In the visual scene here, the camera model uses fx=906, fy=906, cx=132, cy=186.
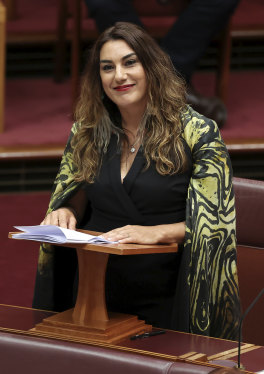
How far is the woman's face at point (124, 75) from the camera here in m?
1.52

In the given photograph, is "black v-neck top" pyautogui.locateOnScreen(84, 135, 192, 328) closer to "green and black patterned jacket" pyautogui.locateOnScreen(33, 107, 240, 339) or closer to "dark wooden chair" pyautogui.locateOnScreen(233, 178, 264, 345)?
"green and black patterned jacket" pyautogui.locateOnScreen(33, 107, 240, 339)

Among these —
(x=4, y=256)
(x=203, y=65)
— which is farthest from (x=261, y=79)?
(x=4, y=256)

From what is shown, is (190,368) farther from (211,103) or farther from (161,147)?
(211,103)

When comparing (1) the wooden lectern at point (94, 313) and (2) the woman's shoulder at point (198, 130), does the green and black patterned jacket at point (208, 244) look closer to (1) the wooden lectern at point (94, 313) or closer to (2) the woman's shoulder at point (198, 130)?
(2) the woman's shoulder at point (198, 130)

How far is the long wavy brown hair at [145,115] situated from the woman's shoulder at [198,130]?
12mm

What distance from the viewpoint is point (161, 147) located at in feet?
4.94

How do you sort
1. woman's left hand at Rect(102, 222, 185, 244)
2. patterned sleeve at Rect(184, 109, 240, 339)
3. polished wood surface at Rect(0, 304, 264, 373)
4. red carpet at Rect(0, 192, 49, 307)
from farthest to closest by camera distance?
red carpet at Rect(0, 192, 49, 307)
patterned sleeve at Rect(184, 109, 240, 339)
woman's left hand at Rect(102, 222, 185, 244)
polished wood surface at Rect(0, 304, 264, 373)

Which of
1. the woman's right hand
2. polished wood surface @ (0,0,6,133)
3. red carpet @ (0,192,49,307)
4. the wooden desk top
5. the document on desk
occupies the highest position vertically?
polished wood surface @ (0,0,6,133)

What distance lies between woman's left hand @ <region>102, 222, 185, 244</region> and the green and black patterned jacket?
0.02 meters

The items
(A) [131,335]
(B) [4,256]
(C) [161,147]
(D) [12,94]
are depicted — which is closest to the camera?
(A) [131,335]

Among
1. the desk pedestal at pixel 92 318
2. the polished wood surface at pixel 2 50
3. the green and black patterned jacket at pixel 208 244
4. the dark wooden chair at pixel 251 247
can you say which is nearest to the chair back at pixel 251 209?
the dark wooden chair at pixel 251 247

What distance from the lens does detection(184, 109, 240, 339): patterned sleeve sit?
149cm

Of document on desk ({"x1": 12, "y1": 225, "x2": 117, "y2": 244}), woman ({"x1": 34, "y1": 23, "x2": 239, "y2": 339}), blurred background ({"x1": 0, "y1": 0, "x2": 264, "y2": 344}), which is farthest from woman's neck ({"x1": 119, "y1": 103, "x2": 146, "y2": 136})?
blurred background ({"x1": 0, "y1": 0, "x2": 264, "y2": 344})

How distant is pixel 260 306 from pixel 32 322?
0.67 meters
